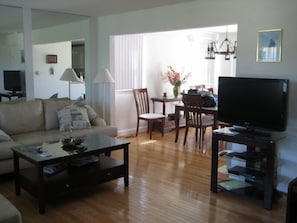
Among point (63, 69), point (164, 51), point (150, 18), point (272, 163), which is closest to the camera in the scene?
point (272, 163)

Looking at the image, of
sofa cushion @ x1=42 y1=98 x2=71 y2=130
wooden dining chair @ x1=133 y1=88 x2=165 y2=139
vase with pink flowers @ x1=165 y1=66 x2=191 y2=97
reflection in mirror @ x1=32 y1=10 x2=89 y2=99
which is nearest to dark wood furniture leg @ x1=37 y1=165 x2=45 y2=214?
sofa cushion @ x1=42 y1=98 x2=71 y2=130

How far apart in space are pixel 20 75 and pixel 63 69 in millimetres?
807

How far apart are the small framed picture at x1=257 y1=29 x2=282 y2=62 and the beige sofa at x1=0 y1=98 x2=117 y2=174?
97.4 inches

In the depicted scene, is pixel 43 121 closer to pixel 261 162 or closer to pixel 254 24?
pixel 261 162

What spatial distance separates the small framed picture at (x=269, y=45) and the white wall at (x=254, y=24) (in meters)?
0.05

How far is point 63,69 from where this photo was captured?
19.1ft

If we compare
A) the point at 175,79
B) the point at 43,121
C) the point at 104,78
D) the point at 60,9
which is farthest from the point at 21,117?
the point at 175,79

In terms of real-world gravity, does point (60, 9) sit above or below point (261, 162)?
above

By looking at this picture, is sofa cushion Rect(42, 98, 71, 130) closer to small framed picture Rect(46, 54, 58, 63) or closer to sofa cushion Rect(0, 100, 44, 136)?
sofa cushion Rect(0, 100, 44, 136)

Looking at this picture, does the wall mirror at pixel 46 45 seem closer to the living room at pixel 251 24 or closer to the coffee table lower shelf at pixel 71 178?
the living room at pixel 251 24

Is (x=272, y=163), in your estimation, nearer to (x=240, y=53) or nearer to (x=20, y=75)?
(x=240, y=53)

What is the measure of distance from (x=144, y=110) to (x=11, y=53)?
2.78m

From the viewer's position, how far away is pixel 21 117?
15.0 ft

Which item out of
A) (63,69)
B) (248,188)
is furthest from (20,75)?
(248,188)
